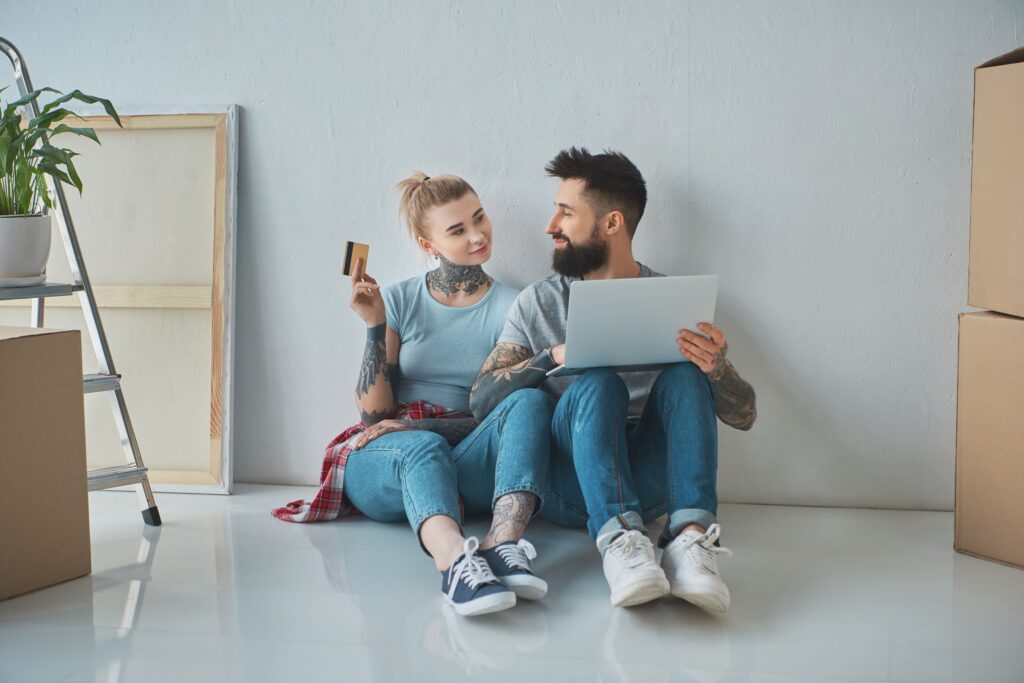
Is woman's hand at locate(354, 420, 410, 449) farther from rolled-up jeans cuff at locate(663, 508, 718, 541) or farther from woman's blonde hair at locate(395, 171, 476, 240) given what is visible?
rolled-up jeans cuff at locate(663, 508, 718, 541)

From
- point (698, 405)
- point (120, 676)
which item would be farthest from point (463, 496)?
point (120, 676)

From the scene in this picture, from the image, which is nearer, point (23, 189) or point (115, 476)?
point (23, 189)

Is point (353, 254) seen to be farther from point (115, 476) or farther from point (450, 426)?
point (115, 476)

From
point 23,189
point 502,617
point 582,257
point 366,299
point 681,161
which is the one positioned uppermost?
point 681,161

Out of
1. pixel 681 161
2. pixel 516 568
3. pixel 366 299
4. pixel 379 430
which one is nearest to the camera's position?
pixel 516 568

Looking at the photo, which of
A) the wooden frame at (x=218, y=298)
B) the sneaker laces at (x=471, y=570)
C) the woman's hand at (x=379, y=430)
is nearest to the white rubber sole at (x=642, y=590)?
the sneaker laces at (x=471, y=570)

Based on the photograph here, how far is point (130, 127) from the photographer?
113 inches

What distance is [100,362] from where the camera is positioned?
8.21 ft

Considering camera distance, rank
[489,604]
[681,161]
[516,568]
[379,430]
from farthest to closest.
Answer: [681,161]
[379,430]
[516,568]
[489,604]

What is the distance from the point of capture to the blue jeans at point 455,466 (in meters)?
2.09

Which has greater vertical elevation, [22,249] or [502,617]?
[22,249]

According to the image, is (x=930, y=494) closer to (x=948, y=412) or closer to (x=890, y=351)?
(x=948, y=412)

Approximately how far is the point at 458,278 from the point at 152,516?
1.00m

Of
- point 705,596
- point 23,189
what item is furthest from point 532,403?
point 23,189
